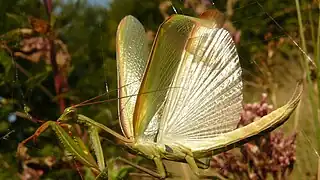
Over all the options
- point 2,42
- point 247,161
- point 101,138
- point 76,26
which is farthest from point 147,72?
point 76,26

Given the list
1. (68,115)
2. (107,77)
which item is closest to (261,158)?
(68,115)

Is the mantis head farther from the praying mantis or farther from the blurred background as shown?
the blurred background

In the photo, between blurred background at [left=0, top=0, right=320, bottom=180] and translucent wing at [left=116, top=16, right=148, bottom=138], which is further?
blurred background at [left=0, top=0, right=320, bottom=180]

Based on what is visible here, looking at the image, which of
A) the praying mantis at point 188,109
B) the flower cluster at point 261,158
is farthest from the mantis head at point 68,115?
the flower cluster at point 261,158

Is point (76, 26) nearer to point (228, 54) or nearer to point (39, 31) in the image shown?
point (39, 31)

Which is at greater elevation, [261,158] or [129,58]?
[129,58]

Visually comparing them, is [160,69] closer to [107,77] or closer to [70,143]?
[70,143]

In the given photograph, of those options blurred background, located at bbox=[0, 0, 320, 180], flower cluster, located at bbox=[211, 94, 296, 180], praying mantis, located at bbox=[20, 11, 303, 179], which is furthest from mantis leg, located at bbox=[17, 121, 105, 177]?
flower cluster, located at bbox=[211, 94, 296, 180]
